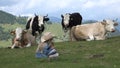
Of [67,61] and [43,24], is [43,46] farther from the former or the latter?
[43,24]

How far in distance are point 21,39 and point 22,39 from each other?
12cm

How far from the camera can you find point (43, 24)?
1507 inches

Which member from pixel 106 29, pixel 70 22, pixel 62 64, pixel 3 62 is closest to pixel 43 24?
pixel 70 22

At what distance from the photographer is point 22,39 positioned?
32281mm

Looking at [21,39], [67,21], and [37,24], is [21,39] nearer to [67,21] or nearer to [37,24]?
[37,24]

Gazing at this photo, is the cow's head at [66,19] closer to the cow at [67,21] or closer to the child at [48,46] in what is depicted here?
the cow at [67,21]

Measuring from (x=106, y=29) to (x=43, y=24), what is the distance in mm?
7090

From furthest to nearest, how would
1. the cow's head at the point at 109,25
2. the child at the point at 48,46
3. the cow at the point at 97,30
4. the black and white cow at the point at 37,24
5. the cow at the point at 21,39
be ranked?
the black and white cow at the point at 37,24, the cow's head at the point at 109,25, the cow at the point at 97,30, the cow at the point at 21,39, the child at the point at 48,46

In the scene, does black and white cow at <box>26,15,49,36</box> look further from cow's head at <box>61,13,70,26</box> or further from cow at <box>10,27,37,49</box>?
cow at <box>10,27,37,49</box>

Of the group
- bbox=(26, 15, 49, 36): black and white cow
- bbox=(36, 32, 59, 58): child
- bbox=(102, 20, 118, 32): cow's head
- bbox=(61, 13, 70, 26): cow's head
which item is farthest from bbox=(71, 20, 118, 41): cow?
bbox=(36, 32, 59, 58): child

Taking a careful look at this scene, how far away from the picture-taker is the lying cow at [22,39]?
1245 inches

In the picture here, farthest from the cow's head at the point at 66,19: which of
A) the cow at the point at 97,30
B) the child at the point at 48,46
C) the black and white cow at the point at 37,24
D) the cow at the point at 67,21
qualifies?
the child at the point at 48,46

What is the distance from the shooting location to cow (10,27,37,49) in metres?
31.6

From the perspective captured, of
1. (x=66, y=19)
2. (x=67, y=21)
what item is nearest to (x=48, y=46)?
(x=67, y=21)
